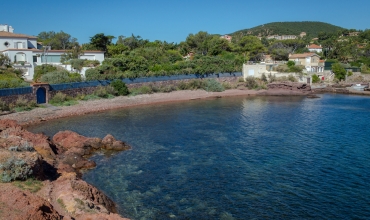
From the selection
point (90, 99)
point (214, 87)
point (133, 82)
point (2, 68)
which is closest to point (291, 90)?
point (214, 87)

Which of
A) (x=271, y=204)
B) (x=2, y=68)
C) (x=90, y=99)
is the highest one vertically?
(x=2, y=68)

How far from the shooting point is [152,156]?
73.3 feet

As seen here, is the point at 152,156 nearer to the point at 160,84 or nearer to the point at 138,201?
the point at 138,201

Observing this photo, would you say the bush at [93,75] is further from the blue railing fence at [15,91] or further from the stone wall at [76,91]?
the blue railing fence at [15,91]

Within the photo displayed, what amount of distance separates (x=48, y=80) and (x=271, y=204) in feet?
116

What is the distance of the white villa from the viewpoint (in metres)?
51.3

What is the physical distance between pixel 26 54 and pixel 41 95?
17.3m

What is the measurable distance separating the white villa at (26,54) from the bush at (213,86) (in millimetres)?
20696

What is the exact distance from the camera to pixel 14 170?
46.0 feet

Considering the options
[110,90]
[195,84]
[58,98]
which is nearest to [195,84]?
[195,84]

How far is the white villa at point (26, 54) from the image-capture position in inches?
2021

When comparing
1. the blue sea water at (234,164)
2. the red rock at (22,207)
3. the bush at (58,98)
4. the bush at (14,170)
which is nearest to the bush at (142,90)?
the bush at (58,98)

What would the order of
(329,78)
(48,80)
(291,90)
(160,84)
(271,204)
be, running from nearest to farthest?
(271,204), (48,80), (160,84), (291,90), (329,78)

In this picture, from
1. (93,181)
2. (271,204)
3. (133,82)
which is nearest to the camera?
(271,204)
